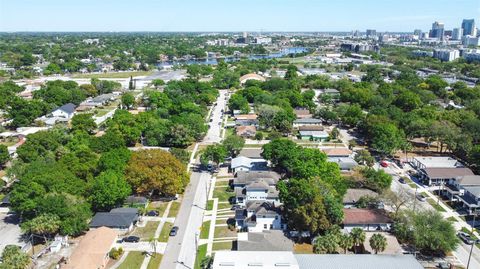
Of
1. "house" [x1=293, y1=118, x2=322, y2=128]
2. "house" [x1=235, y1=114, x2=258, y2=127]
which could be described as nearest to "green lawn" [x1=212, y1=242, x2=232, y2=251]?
"house" [x1=235, y1=114, x2=258, y2=127]

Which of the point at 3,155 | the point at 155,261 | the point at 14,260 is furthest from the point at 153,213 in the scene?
the point at 3,155

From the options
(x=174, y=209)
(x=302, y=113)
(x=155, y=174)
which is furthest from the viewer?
(x=302, y=113)

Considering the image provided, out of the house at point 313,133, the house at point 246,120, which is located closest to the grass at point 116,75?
the house at point 246,120

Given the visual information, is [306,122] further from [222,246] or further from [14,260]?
[14,260]

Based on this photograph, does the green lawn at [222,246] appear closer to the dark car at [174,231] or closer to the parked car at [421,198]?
the dark car at [174,231]

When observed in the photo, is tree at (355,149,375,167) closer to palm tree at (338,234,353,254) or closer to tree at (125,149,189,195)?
palm tree at (338,234,353,254)

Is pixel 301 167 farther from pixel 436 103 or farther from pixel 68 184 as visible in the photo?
pixel 436 103
